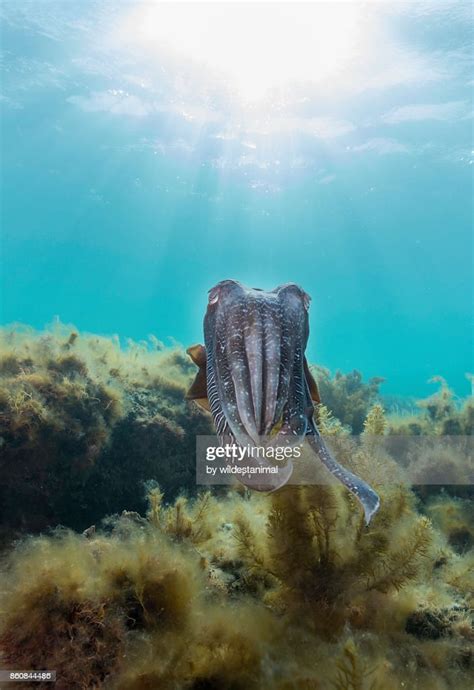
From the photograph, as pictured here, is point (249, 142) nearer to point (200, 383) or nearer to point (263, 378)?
point (200, 383)

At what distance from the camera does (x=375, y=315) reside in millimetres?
115125

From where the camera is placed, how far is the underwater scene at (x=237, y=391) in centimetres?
285

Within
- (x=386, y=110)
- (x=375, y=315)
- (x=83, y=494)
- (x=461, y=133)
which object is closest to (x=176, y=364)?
(x=83, y=494)

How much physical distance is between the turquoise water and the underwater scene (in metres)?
0.23

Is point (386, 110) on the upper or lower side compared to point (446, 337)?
lower

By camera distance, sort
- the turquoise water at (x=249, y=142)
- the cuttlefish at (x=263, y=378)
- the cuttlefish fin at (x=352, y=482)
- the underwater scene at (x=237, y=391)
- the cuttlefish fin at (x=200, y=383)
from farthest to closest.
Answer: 1. the turquoise water at (x=249, y=142)
2. the cuttlefish fin at (x=200, y=383)
3. the underwater scene at (x=237, y=391)
4. the cuttlefish at (x=263, y=378)
5. the cuttlefish fin at (x=352, y=482)

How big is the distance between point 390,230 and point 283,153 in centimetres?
2992

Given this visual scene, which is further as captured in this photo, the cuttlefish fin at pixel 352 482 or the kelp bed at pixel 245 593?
the kelp bed at pixel 245 593

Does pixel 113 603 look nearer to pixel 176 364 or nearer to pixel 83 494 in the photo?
pixel 83 494

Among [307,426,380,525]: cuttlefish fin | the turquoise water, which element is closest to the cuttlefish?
[307,426,380,525]: cuttlefish fin

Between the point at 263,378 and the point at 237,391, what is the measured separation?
0.21 meters

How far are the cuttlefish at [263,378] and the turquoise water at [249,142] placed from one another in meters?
Answer: 27.1

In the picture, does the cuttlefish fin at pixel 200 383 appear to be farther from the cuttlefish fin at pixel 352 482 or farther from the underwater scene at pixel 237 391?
the cuttlefish fin at pixel 352 482

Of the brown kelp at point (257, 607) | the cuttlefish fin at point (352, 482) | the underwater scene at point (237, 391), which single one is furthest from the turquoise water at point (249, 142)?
the brown kelp at point (257, 607)
